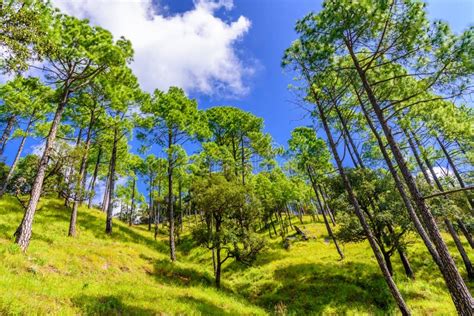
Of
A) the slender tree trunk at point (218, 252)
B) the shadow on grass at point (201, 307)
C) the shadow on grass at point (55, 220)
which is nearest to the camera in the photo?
the shadow on grass at point (201, 307)

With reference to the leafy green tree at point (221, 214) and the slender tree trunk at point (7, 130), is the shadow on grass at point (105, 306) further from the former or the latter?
the slender tree trunk at point (7, 130)

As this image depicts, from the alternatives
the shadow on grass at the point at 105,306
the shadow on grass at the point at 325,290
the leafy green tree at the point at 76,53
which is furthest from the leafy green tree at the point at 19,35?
the shadow on grass at the point at 325,290

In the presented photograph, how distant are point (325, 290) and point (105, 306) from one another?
521 inches

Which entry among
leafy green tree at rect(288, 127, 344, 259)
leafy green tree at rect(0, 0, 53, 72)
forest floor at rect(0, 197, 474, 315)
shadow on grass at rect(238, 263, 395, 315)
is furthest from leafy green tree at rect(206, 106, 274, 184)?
leafy green tree at rect(0, 0, 53, 72)

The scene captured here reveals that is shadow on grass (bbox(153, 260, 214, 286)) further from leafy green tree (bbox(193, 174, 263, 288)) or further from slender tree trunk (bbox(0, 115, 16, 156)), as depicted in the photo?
slender tree trunk (bbox(0, 115, 16, 156))

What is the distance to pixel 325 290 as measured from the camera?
16297 mm

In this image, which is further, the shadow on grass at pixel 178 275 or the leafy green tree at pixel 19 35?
the shadow on grass at pixel 178 275

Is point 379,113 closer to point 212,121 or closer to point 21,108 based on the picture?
point 212,121

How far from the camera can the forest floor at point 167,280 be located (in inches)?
315

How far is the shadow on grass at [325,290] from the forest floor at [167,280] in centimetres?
5

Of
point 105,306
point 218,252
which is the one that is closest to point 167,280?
point 218,252

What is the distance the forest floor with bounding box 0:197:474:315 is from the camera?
315 inches

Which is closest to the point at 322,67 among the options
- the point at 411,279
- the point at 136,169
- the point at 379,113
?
the point at 379,113

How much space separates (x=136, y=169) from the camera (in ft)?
139
